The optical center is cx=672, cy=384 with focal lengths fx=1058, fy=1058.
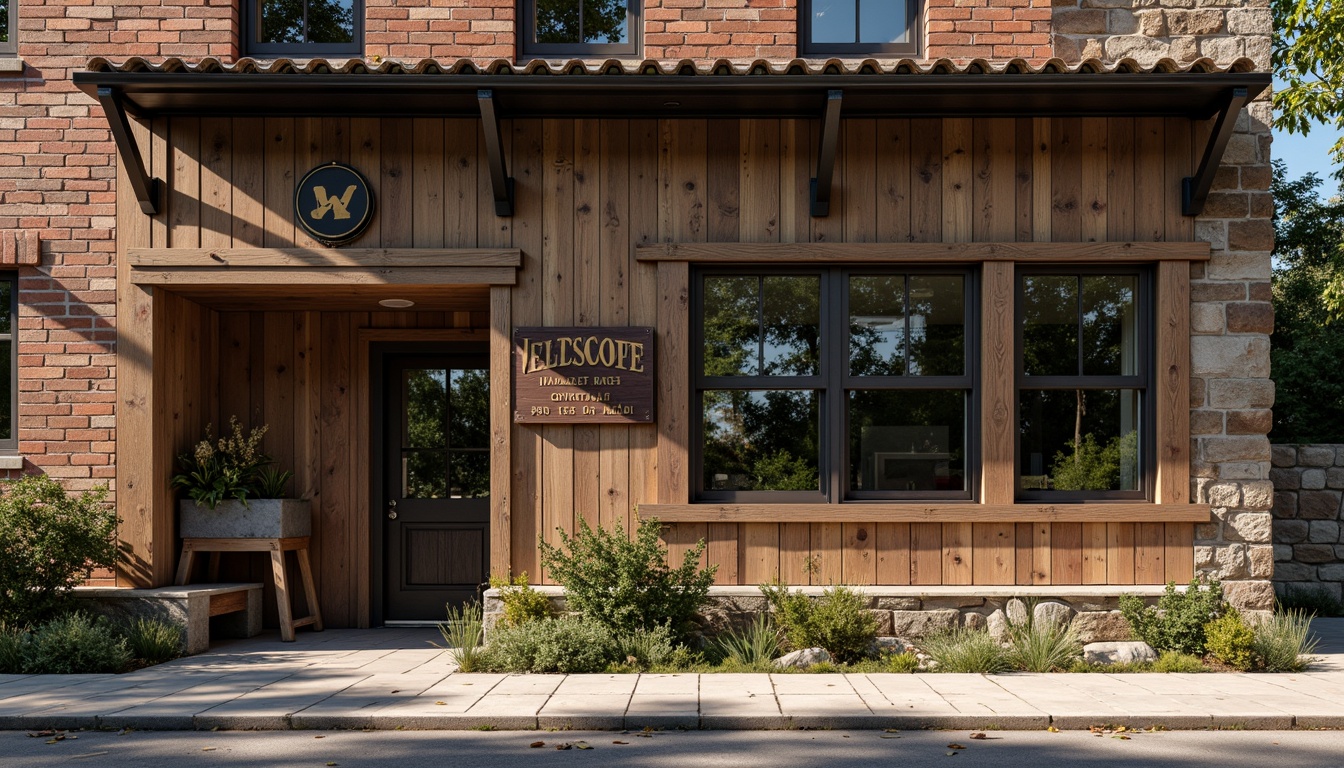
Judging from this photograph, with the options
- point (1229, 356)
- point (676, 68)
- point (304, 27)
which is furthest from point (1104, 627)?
point (304, 27)

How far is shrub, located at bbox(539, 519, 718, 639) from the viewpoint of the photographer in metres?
7.17

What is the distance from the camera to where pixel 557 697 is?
612 centimetres

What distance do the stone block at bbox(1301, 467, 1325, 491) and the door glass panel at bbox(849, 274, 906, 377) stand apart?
5.09 metres

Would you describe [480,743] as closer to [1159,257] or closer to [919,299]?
[919,299]

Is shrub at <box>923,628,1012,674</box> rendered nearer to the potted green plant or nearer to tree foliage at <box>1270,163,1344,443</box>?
the potted green plant

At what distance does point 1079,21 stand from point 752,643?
17.4 ft

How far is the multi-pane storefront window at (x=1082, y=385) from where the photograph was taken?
780 cm

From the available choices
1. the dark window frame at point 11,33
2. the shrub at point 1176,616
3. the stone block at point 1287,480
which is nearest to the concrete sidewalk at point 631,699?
the shrub at point 1176,616

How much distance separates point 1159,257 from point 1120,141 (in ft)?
3.00

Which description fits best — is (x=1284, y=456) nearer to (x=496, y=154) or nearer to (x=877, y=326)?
(x=877, y=326)

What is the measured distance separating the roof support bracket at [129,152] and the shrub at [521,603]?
375 centimetres

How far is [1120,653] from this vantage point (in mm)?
7230

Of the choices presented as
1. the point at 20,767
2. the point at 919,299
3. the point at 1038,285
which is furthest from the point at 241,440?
the point at 1038,285

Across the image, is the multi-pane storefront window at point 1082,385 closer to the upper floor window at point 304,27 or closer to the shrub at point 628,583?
the shrub at point 628,583
